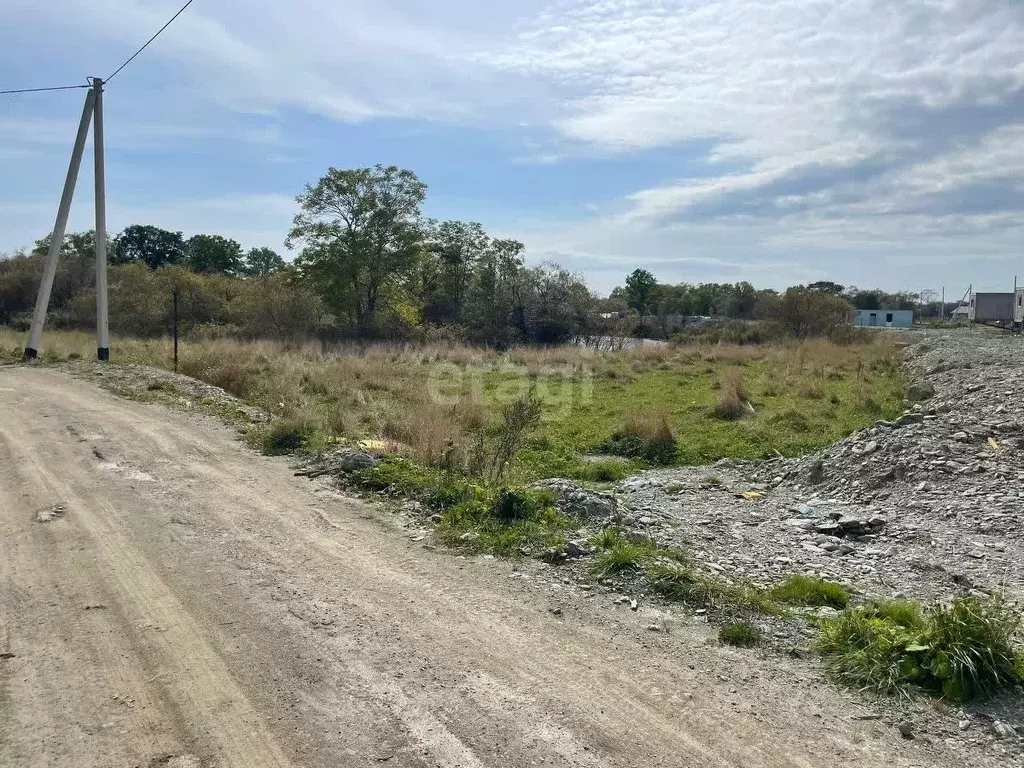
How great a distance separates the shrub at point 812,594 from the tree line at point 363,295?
3488cm

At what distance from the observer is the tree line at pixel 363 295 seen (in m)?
40.2

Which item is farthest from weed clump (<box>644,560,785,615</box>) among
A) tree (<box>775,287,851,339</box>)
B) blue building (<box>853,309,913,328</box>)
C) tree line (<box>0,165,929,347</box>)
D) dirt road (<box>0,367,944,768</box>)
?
blue building (<box>853,309,913,328</box>)

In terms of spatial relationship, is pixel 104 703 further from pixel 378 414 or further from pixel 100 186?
pixel 100 186

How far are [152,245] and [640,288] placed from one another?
50.8 m

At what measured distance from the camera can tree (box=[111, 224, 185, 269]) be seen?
2849 inches

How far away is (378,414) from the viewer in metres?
12.8

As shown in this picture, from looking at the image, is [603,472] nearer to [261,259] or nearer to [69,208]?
[69,208]

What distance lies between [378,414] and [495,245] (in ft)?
124

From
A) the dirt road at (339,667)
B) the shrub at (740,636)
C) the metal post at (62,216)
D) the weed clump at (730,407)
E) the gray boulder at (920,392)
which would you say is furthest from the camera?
the metal post at (62,216)

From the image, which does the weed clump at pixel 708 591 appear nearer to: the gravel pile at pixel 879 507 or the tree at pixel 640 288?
the gravel pile at pixel 879 507

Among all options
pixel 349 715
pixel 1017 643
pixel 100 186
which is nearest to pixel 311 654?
pixel 349 715

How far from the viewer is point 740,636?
4.40m

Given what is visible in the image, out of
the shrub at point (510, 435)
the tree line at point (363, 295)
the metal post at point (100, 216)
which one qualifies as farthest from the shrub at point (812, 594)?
the tree line at point (363, 295)

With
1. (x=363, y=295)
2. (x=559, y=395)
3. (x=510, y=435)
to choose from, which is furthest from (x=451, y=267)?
(x=510, y=435)
